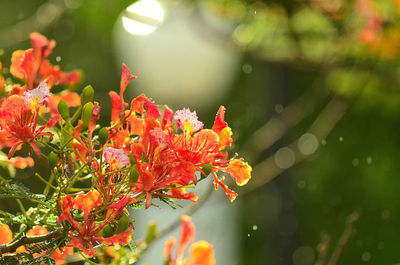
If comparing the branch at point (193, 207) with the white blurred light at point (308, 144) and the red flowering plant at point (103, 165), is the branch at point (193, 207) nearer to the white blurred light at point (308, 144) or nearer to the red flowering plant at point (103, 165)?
the red flowering plant at point (103, 165)

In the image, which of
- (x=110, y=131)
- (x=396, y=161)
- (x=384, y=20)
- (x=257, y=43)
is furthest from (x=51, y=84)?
(x=396, y=161)

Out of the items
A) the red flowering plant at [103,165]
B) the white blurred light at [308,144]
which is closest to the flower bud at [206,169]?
the red flowering plant at [103,165]

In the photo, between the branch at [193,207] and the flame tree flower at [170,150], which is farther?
the branch at [193,207]

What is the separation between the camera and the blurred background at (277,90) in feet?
5.98

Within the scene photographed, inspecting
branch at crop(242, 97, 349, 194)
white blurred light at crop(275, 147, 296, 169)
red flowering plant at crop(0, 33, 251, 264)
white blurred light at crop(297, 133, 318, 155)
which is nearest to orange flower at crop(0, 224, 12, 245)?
red flowering plant at crop(0, 33, 251, 264)

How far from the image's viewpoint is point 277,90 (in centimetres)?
245

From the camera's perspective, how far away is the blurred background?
182 centimetres

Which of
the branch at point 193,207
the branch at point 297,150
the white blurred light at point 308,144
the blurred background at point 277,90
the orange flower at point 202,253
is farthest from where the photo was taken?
the white blurred light at point 308,144

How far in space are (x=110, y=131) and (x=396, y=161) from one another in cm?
242

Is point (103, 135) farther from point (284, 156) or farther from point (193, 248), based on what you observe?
point (284, 156)

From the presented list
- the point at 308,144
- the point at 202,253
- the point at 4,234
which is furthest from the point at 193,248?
the point at 308,144

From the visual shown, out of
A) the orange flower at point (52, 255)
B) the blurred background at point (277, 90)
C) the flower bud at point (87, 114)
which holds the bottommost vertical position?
the blurred background at point (277, 90)

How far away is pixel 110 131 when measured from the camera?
0.51m

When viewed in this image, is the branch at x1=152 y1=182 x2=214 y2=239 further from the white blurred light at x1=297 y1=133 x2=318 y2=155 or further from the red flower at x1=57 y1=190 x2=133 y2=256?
the white blurred light at x1=297 y1=133 x2=318 y2=155
